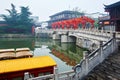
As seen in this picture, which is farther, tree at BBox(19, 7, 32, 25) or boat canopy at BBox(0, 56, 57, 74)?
tree at BBox(19, 7, 32, 25)

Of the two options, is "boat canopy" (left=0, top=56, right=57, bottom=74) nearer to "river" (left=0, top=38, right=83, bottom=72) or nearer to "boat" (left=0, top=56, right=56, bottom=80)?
"boat" (left=0, top=56, right=56, bottom=80)

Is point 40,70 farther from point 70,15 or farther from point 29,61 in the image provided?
point 70,15

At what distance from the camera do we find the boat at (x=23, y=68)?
12288 mm

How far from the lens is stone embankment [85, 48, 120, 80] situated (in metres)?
12.4

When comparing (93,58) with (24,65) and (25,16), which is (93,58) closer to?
(24,65)

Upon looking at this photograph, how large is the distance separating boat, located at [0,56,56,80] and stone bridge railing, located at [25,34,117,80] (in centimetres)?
150

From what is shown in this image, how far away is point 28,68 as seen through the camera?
13031 millimetres

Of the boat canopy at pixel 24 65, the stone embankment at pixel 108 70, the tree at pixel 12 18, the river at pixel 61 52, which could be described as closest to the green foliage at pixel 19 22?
the tree at pixel 12 18

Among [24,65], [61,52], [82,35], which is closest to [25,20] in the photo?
[61,52]

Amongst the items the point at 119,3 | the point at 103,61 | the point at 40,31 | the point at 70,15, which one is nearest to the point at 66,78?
the point at 103,61

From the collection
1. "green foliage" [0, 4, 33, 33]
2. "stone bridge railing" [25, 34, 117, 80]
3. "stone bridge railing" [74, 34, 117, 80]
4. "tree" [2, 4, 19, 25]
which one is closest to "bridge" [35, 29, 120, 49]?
"stone bridge railing" [74, 34, 117, 80]

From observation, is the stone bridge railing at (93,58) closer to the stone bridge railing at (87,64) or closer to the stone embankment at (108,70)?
the stone bridge railing at (87,64)

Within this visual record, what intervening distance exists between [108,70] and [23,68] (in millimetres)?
7188

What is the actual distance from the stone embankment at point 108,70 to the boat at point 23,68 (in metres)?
3.83
